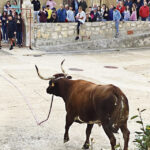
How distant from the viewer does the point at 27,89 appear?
12008 millimetres

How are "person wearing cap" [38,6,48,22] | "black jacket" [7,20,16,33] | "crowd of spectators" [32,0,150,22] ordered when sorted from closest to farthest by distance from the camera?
1. "black jacket" [7,20,16,33]
2. "person wearing cap" [38,6,48,22]
3. "crowd of spectators" [32,0,150,22]

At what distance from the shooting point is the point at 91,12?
2275cm

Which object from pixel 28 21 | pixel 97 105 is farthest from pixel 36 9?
pixel 97 105

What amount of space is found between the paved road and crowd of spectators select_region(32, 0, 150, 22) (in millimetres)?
2273

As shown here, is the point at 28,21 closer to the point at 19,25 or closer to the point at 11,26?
the point at 19,25

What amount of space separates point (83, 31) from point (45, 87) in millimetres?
10341

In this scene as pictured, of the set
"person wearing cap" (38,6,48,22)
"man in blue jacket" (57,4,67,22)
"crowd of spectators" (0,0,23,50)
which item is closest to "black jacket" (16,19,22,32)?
"crowd of spectators" (0,0,23,50)

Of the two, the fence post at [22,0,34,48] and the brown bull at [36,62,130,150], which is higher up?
the fence post at [22,0,34,48]

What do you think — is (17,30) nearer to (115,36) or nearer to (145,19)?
(115,36)

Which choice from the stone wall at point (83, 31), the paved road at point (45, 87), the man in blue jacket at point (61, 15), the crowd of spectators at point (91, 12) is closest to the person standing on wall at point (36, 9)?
the crowd of spectators at point (91, 12)

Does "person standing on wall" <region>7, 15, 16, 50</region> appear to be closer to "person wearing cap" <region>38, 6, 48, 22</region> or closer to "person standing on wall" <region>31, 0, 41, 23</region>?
"person standing on wall" <region>31, 0, 41, 23</region>

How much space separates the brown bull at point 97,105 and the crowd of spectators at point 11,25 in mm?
13665

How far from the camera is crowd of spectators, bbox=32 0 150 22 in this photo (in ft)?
70.5

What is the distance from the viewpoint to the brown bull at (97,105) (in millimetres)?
6223
